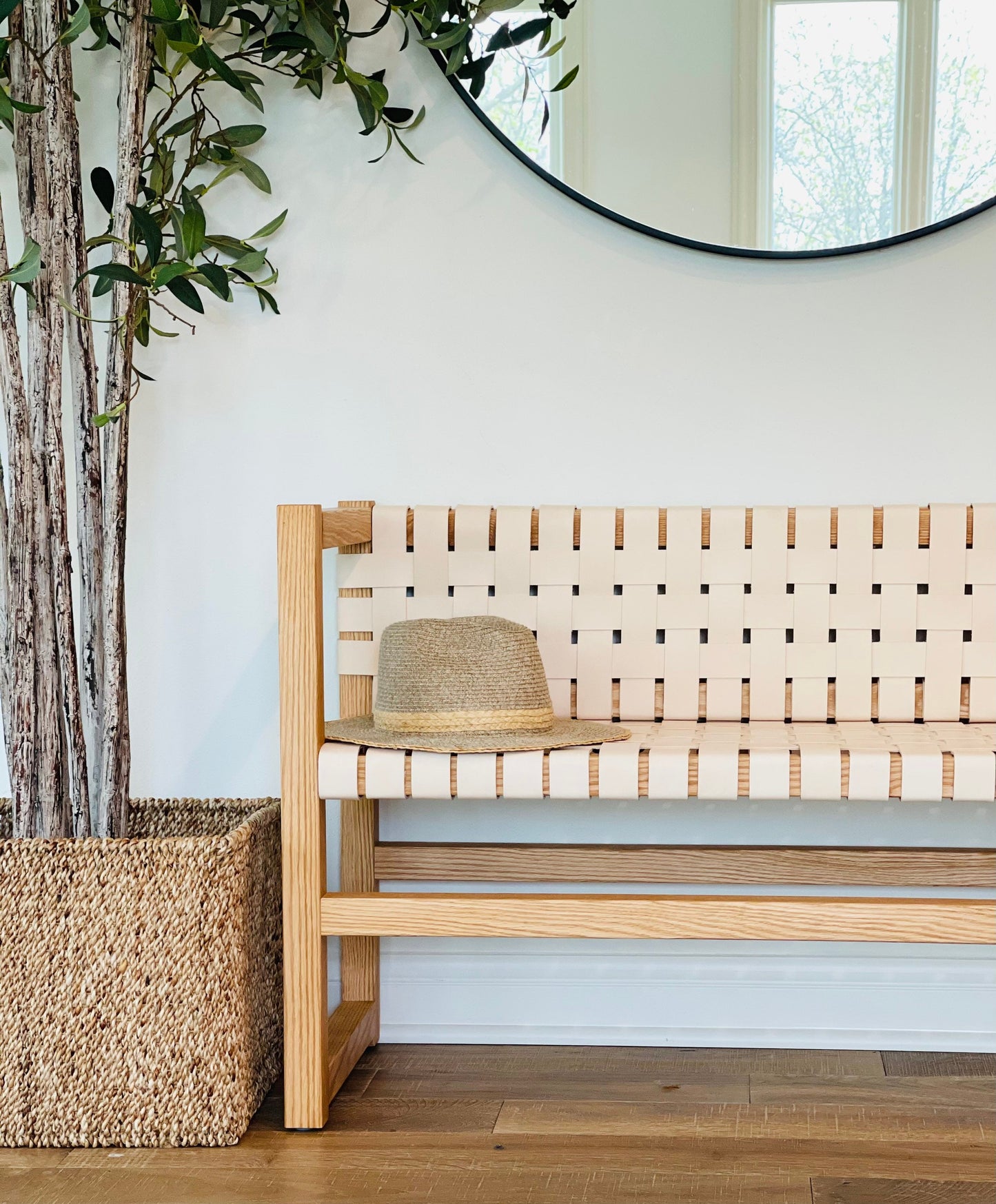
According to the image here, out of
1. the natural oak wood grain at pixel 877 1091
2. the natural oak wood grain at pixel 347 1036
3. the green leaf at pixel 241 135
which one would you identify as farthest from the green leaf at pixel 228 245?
the natural oak wood grain at pixel 877 1091

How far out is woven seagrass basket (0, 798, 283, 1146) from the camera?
3.87 feet

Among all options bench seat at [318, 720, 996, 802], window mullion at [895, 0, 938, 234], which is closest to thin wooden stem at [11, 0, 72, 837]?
bench seat at [318, 720, 996, 802]

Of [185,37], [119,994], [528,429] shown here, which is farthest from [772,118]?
[119,994]

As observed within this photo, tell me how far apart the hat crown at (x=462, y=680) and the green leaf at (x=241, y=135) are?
68cm

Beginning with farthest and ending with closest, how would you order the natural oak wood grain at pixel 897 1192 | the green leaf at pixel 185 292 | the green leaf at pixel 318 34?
the green leaf at pixel 318 34 → the green leaf at pixel 185 292 → the natural oak wood grain at pixel 897 1192

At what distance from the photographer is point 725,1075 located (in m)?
1.38

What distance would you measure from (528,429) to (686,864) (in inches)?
23.4

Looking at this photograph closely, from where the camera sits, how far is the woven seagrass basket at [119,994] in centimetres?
118

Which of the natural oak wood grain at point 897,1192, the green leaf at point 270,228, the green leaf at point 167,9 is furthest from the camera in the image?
the green leaf at point 270,228

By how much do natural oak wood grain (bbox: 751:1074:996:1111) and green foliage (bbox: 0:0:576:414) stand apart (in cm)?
107

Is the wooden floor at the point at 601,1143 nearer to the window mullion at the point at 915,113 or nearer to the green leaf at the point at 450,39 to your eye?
the window mullion at the point at 915,113

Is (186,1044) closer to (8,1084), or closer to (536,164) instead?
(8,1084)

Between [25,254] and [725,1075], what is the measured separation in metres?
1.19

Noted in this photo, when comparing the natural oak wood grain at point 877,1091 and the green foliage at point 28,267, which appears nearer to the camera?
the green foliage at point 28,267
